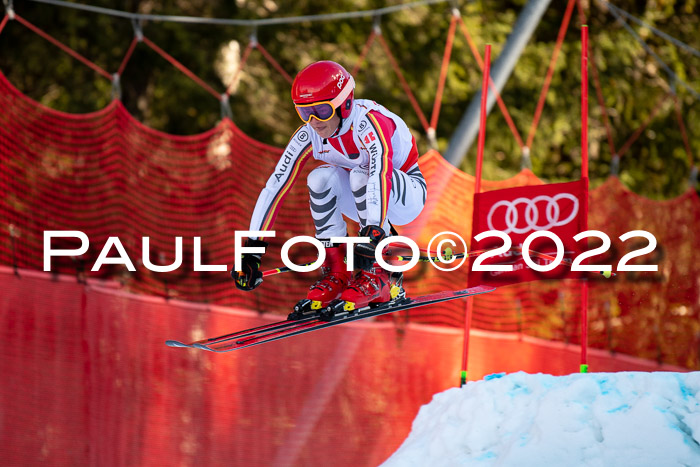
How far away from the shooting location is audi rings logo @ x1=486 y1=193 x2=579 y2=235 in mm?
5109

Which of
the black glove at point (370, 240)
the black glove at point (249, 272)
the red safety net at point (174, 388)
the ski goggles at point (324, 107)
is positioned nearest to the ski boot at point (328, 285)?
the black glove at point (249, 272)

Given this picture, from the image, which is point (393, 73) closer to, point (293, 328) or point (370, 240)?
point (293, 328)

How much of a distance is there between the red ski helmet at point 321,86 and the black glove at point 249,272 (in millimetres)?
709

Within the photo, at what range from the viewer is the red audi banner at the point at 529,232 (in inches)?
200

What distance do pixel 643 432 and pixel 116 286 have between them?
173 inches

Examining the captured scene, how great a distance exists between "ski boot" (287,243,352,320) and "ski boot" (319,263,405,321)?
8 centimetres

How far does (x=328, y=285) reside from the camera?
4320mm

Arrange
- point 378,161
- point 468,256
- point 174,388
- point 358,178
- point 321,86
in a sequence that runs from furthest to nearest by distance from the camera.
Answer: point 174,388
point 468,256
point 358,178
point 378,161
point 321,86

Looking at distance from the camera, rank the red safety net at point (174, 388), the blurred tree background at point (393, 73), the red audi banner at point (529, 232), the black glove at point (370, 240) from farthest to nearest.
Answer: the blurred tree background at point (393, 73) → the red safety net at point (174, 388) → the red audi banner at point (529, 232) → the black glove at point (370, 240)

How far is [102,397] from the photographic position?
691 centimetres

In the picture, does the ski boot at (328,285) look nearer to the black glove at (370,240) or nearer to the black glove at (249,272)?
the black glove at (249,272)

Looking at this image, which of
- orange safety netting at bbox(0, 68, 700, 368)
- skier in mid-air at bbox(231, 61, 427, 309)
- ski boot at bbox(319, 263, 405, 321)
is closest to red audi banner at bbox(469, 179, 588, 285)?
ski boot at bbox(319, 263, 405, 321)

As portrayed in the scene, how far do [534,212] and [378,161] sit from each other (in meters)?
1.51

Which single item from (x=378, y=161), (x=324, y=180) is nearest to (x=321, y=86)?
(x=378, y=161)
